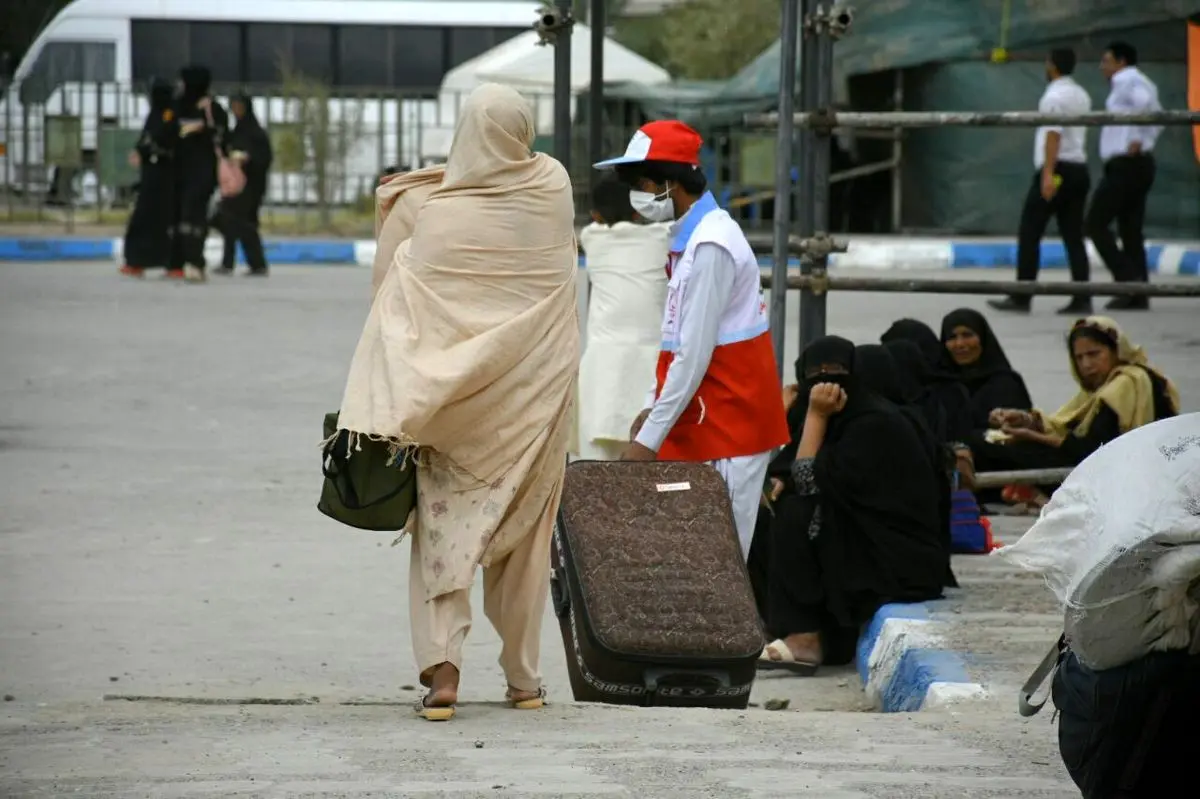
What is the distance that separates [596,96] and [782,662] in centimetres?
225

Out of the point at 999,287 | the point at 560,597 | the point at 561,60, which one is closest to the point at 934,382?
the point at 999,287

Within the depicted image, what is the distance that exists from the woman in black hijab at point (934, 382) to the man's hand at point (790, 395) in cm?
98

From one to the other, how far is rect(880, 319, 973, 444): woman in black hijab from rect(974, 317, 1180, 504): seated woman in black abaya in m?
0.12

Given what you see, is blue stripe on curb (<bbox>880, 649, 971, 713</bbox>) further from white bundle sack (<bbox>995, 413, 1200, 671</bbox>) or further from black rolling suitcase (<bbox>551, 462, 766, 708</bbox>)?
white bundle sack (<bbox>995, 413, 1200, 671</bbox>)

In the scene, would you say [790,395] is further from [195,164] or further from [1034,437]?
[195,164]

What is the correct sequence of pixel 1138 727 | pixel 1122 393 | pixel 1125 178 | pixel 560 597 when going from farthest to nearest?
1. pixel 1125 178
2. pixel 1122 393
3. pixel 560 597
4. pixel 1138 727

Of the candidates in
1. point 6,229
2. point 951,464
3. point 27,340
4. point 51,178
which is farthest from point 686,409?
point 51,178

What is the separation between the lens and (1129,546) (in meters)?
2.96

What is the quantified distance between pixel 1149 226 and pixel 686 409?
13719 millimetres

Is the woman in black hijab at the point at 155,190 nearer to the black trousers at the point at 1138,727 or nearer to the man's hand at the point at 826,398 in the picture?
the man's hand at the point at 826,398

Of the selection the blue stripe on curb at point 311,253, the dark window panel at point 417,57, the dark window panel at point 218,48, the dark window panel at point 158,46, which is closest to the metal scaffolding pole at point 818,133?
the blue stripe on curb at point 311,253

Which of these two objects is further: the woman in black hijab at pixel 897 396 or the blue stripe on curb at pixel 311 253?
the blue stripe on curb at pixel 311 253

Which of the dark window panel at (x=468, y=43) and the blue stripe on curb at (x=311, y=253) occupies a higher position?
the dark window panel at (x=468, y=43)

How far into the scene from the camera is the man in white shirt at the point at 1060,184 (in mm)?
→ 11867
